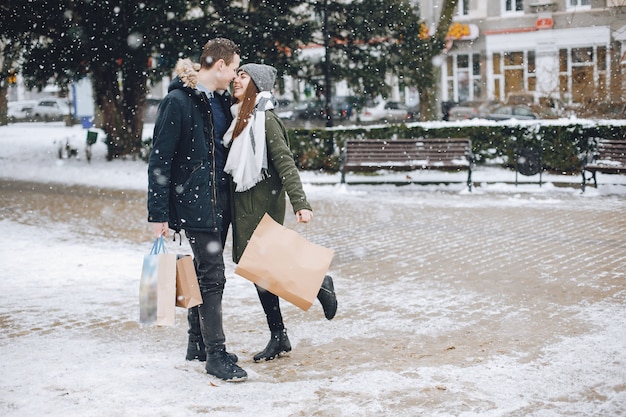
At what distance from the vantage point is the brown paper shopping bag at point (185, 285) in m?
4.93

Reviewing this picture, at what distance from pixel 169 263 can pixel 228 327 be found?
162 cm

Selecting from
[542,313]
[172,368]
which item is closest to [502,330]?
[542,313]

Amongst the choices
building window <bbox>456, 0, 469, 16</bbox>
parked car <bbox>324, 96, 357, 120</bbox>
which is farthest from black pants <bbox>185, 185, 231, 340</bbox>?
building window <bbox>456, 0, 469, 16</bbox>

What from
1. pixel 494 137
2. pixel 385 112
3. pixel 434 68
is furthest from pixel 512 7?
pixel 494 137

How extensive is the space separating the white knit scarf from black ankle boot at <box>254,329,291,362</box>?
3.29 ft

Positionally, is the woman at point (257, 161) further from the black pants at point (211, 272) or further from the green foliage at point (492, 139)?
the green foliage at point (492, 139)

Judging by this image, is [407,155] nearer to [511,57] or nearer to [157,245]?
[157,245]

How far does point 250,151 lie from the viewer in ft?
16.9

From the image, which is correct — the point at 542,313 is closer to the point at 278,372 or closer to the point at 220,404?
the point at 278,372

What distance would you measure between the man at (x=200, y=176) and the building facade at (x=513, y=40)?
101 ft

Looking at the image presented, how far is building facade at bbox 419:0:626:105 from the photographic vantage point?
3900cm

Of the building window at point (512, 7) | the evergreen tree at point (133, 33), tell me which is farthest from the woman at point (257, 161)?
the building window at point (512, 7)

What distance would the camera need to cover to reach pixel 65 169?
20797 mm

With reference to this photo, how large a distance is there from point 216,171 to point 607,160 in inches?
437
